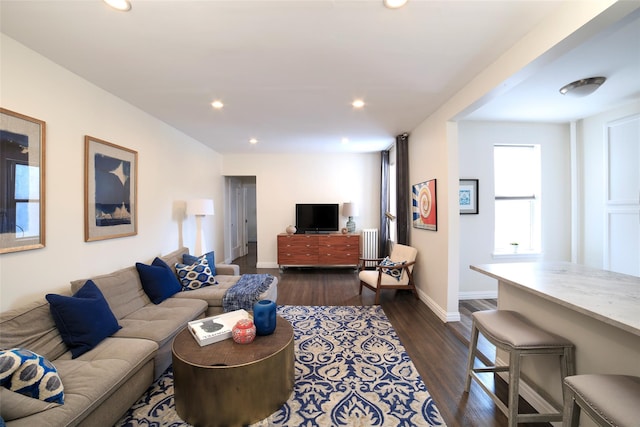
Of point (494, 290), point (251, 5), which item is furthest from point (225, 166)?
point (494, 290)

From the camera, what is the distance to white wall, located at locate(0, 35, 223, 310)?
180 centimetres

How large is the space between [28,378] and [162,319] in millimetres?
933

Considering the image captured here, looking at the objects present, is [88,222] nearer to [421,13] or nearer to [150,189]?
[150,189]

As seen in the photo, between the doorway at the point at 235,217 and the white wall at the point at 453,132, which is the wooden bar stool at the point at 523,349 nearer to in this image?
the white wall at the point at 453,132

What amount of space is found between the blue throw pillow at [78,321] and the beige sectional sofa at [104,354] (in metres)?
0.05

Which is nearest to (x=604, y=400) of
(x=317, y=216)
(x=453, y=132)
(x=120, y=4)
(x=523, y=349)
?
(x=523, y=349)

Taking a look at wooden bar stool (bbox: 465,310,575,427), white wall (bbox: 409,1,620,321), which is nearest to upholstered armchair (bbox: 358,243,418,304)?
white wall (bbox: 409,1,620,321)

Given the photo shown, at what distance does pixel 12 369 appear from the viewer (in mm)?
1262

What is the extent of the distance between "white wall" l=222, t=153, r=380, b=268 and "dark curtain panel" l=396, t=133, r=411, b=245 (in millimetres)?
1470

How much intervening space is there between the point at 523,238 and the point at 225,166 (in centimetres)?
589

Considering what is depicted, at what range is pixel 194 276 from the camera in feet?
9.96

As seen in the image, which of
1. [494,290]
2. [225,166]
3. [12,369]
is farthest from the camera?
[225,166]

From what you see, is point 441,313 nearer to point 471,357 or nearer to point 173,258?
point 471,357

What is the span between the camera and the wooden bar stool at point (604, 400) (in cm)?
91
